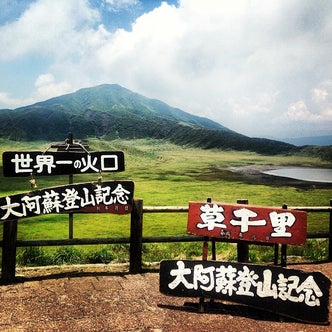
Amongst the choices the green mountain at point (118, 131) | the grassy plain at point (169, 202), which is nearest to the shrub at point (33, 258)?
the grassy plain at point (169, 202)

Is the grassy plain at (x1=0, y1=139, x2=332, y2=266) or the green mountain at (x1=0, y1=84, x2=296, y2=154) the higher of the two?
the green mountain at (x1=0, y1=84, x2=296, y2=154)

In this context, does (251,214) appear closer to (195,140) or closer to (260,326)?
(260,326)

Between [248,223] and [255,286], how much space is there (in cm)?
90

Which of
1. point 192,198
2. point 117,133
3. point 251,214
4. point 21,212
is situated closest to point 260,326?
point 251,214

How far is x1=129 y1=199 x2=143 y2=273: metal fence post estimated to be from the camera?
6.22 metres

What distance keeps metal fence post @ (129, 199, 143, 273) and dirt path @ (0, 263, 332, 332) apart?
0.34 m

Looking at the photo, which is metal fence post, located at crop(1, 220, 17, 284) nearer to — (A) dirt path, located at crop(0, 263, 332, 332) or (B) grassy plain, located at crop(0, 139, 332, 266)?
(A) dirt path, located at crop(0, 263, 332, 332)

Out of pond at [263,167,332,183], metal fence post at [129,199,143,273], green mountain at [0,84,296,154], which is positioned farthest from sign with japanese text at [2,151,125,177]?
green mountain at [0,84,296,154]

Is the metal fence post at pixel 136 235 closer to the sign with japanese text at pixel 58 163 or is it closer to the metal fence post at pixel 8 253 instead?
the sign with japanese text at pixel 58 163

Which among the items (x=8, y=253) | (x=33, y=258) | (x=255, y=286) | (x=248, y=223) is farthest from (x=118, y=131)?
(x=255, y=286)

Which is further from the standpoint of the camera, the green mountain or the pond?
→ the green mountain

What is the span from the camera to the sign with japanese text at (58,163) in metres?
5.70

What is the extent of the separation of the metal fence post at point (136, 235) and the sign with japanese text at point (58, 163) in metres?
0.82

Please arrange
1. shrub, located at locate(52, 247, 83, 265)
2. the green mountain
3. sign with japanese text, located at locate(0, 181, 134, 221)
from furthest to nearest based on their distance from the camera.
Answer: the green mountain → shrub, located at locate(52, 247, 83, 265) → sign with japanese text, located at locate(0, 181, 134, 221)
